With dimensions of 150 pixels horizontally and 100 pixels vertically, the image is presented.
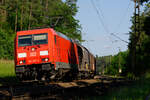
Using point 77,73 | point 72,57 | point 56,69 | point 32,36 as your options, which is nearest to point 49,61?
point 56,69

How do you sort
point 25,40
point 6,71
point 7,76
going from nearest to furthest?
point 25,40 → point 7,76 → point 6,71

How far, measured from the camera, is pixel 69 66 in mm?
20359

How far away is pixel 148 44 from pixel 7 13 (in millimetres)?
34351

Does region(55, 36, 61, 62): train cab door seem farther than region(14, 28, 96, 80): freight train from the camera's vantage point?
Yes

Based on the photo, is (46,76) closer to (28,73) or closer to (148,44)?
(28,73)

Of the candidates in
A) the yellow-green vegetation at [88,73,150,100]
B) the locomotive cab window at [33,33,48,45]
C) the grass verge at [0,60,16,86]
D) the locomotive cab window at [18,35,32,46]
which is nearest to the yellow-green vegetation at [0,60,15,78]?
the grass verge at [0,60,16,86]

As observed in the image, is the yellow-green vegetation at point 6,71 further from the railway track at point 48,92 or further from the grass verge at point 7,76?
the railway track at point 48,92

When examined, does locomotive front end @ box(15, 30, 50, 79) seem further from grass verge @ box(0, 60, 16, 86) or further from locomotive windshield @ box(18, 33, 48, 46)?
grass verge @ box(0, 60, 16, 86)

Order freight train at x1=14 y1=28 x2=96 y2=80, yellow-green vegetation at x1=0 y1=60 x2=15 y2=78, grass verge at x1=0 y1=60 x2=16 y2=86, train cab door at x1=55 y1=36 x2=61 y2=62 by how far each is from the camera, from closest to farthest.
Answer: freight train at x1=14 y1=28 x2=96 y2=80 < train cab door at x1=55 y1=36 x2=61 y2=62 < grass verge at x1=0 y1=60 x2=16 y2=86 < yellow-green vegetation at x1=0 y1=60 x2=15 y2=78

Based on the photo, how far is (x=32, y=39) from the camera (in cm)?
1741

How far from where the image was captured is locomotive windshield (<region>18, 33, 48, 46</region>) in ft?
56.8

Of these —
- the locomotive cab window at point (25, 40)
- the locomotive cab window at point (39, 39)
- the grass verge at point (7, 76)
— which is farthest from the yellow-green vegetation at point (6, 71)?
the locomotive cab window at point (39, 39)

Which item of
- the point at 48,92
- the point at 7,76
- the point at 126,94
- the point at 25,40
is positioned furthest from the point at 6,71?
the point at 126,94

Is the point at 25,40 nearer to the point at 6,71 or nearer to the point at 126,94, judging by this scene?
the point at 126,94
